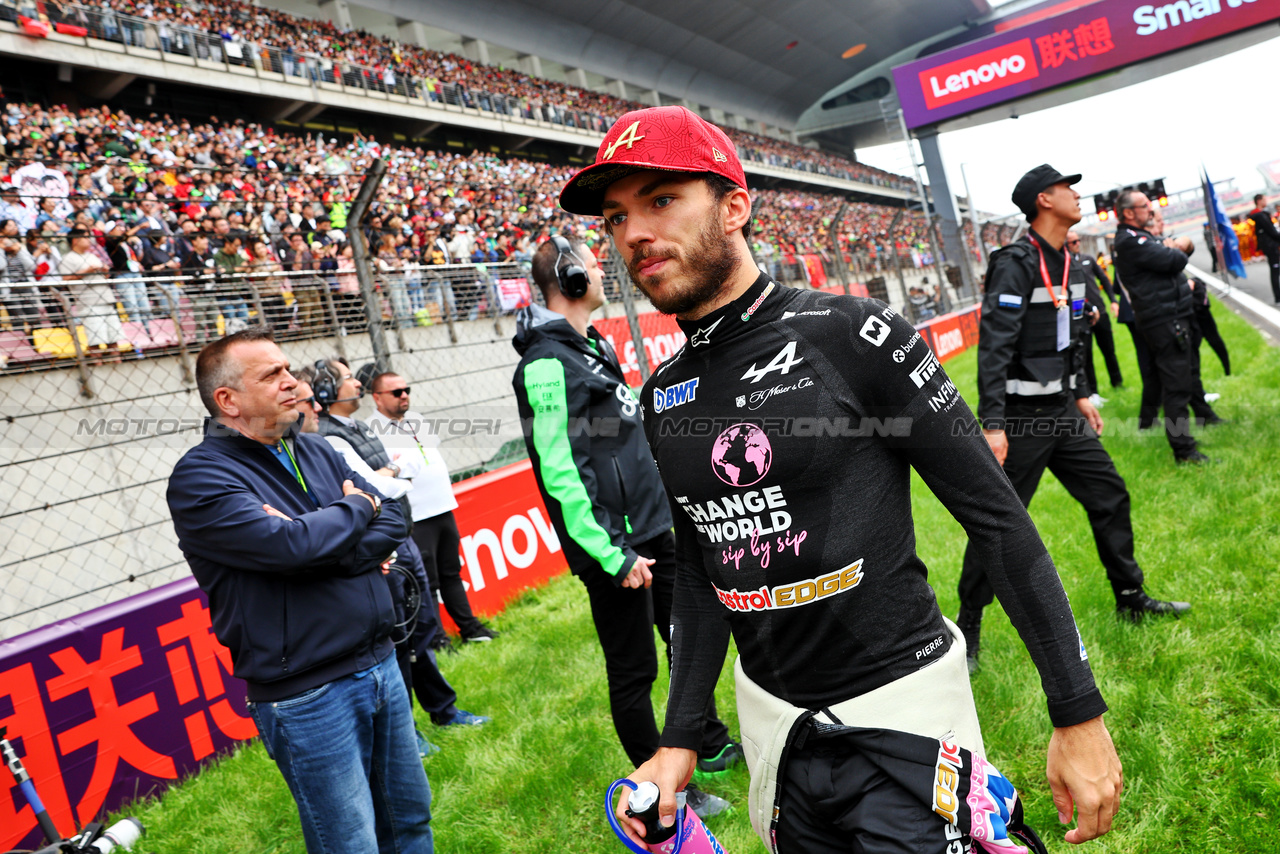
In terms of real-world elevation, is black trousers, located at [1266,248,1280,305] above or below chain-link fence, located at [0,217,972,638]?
below

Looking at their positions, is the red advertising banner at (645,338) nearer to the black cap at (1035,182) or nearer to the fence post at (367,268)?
the fence post at (367,268)

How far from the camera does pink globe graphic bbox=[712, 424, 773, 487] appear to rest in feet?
4.93

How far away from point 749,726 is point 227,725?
4.17 m

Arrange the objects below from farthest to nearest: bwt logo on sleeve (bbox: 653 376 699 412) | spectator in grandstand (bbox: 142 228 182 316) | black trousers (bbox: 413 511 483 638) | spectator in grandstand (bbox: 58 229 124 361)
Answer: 1. spectator in grandstand (bbox: 142 228 182 316)
2. spectator in grandstand (bbox: 58 229 124 361)
3. black trousers (bbox: 413 511 483 638)
4. bwt logo on sleeve (bbox: 653 376 699 412)

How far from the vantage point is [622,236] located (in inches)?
64.1

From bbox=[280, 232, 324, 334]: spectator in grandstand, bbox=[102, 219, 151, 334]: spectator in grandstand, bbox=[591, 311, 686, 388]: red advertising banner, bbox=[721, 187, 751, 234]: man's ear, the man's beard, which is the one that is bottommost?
the man's beard

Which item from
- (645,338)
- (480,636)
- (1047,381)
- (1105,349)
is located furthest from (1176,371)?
(645,338)

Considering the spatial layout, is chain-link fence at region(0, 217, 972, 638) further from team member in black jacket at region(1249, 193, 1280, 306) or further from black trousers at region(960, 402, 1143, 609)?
team member in black jacket at region(1249, 193, 1280, 306)

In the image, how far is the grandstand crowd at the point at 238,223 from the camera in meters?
8.42

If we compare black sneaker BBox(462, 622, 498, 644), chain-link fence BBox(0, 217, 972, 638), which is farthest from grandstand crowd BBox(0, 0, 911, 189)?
black sneaker BBox(462, 622, 498, 644)

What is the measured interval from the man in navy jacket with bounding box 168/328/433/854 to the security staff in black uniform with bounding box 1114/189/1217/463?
6.03m

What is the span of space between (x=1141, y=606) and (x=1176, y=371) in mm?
3157

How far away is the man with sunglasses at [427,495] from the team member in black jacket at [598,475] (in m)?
2.52

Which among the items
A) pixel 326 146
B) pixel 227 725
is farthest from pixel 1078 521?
pixel 326 146
